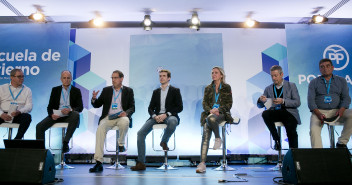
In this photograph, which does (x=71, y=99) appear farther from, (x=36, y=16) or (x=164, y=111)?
(x=36, y=16)

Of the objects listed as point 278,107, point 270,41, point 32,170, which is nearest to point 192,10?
point 270,41

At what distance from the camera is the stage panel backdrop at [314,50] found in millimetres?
5398

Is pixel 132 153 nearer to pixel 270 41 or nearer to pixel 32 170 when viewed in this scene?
pixel 32 170

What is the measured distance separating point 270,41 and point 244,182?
12.4 feet

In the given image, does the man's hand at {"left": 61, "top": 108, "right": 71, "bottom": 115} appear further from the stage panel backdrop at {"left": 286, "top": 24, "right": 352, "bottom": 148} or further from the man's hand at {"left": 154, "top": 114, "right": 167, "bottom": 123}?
the stage panel backdrop at {"left": 286, "top": 24, "right": 352, "bottom": 148}

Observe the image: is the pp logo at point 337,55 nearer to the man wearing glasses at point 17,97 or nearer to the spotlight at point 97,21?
the spotlight at point 97,21

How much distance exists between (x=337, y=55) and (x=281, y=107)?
2.21 metres

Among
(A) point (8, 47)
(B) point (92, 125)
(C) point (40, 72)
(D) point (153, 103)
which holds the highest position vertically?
(A) point (8, 47)

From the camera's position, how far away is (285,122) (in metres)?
4.10

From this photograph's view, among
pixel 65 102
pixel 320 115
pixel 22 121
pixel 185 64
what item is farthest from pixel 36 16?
pixel 320 115

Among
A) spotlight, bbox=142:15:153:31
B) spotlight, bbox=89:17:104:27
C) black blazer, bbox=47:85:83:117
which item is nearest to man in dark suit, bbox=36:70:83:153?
black blazer, bbox=47:85:83:117

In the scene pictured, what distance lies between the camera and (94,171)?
12.4 ft

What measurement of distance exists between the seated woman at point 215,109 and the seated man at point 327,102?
114 cm

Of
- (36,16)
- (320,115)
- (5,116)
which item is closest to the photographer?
(320,115)
